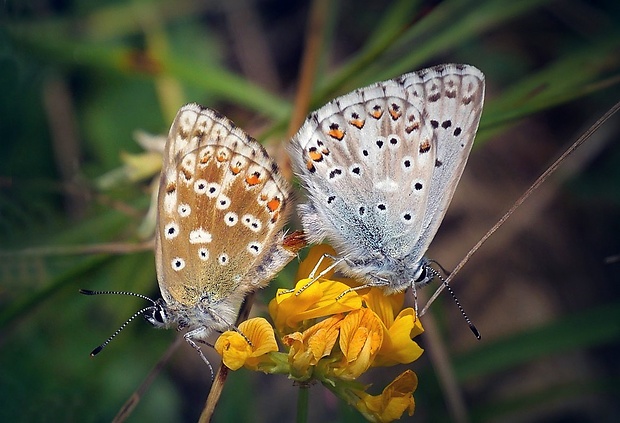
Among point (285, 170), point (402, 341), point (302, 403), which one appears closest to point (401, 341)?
point (402, 341)

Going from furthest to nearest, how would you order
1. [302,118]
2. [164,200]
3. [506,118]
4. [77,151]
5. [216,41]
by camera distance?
1. [216,41]
2. [77,151]
3. [302,118]
4. [506,118]
5. [164,200]

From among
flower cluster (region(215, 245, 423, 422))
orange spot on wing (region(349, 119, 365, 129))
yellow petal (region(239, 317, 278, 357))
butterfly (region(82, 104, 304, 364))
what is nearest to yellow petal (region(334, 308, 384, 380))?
flower cluster (region(215, 245, 423, 422))

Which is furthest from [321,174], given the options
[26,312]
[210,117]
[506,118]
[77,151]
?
[77,151]

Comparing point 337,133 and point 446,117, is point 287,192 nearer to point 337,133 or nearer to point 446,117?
point 337,133

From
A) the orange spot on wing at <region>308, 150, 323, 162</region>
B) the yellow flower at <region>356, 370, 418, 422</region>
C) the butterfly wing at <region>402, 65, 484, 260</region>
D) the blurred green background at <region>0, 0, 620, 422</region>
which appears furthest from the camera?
the blurred green background at <region>0, 0, 620, 422</region>

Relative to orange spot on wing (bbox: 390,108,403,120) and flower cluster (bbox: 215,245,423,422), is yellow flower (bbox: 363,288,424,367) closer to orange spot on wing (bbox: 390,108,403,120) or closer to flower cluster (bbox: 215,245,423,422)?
flower cluster (bbox: 215,245,423,422)

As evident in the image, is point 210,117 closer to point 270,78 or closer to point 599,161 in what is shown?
point 270,78

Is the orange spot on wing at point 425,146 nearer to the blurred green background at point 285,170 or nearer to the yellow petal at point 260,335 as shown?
the blurred green background at point 285,170
